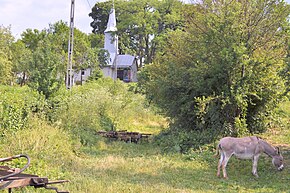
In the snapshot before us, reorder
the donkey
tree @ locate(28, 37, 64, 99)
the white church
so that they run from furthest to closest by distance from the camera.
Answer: the white church < tree @ locate(28, 37, 64, 99) < the donkey

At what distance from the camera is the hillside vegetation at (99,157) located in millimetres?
9195

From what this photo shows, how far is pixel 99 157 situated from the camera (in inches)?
516

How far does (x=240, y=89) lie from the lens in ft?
45.8

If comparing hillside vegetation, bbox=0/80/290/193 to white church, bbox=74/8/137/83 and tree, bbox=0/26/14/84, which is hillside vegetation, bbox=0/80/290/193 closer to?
tree, bbox=0/26/14/84

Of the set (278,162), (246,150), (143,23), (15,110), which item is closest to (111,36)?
(143,23)

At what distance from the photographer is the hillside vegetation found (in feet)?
30.2

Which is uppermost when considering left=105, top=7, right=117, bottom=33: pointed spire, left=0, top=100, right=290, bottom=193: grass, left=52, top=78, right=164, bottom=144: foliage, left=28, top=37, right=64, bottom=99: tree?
left=105, top=7, right=117, bottom=33: pointed spire

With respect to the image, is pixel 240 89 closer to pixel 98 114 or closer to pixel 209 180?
pixel 209 180

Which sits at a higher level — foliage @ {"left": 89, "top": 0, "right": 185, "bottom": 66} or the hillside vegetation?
foliage @ {"left": 89, "top": 0, "right": 185, "bottom": 66}

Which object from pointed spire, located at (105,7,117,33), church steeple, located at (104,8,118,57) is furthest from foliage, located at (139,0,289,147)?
pointed spire, located at (105,7,117,33)

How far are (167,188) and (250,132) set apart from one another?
8.20 meters

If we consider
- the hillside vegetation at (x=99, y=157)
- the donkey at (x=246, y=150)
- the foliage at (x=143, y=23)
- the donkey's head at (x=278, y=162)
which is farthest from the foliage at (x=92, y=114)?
the foliage at (x=143, y=23)

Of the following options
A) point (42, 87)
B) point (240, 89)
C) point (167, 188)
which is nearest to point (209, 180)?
point (167, 188)

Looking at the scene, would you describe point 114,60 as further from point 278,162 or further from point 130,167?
point 278,162
